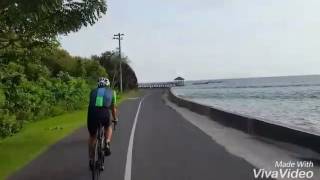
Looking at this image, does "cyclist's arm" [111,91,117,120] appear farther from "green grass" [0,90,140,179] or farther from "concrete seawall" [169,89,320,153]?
"concrete seawall" [169,89,320,153]

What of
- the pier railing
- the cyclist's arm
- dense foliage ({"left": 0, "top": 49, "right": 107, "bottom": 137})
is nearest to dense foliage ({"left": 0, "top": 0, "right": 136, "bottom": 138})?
dense foliage ({"left": 0, "top": 49, "right": 107, "bottom": 137})

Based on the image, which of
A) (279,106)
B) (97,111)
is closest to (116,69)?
(279,106)

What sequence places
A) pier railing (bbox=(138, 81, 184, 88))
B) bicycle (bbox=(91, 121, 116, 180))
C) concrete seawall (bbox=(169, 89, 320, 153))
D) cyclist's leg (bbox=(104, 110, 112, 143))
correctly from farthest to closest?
pier railing (bbox=(138, 81, 184, 88)) → concrete seawall (bbox=(169, 89, 320, 153)) → cyclist's leg (bbox=(104, 110, 112, 143)) → bicycle (bbox=(91, 121, 116, 180))

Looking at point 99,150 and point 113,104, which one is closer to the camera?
point 99,150

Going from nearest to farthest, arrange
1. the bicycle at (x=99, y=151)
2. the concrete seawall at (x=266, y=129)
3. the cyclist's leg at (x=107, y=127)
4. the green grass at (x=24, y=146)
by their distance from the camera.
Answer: the bicycle at (x=99, y=151) → the cyclist's leg at (x=107, y=127) → the concrete seawall at (x=266, y=129) → the green grass at (x=24, y=146)

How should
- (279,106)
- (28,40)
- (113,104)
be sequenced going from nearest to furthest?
(113,104), (28,40), (279,106)

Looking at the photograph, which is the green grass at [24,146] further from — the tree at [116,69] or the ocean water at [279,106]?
the tree at [116,69]

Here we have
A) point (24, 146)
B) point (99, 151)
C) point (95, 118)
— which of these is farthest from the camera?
point (24, 146)

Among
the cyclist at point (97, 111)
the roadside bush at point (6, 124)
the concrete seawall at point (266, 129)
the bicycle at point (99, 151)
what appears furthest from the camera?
Answer: the roadside bush at point (6, 124)

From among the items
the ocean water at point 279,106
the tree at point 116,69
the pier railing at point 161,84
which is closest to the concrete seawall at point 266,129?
the ocean water at point 279,106

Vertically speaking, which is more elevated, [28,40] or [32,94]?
[28,40]

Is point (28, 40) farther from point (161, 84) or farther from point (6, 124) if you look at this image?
point (161, 84)

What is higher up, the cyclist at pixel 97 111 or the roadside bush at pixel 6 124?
the cyclist at pixel 97 111

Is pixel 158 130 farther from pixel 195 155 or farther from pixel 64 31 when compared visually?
pixel 195 155
